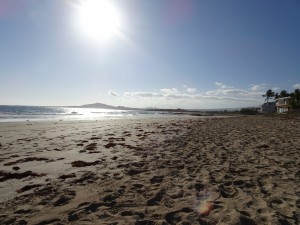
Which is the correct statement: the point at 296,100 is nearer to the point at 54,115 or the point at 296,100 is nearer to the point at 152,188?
the point at 54,115

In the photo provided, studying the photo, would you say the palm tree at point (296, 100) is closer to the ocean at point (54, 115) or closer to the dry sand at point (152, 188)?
the ocean at point (54, 115)

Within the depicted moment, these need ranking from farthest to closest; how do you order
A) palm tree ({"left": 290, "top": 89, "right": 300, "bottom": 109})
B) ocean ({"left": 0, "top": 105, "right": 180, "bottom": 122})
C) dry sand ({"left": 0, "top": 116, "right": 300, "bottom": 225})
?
palm tree ({"left": 290, "top": 89, "right": 300, "bottom": 109}) < ocean ({"left": 0, "top": 105, "right": 180, "bottom": 122}) < dry sand ({"left": 0, "top": 116, "right": 300, "bottom": 225})

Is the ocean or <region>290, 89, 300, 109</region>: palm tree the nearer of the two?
→ the ocean

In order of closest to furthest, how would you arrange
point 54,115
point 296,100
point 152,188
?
1. point 152,188
2. point 54,115
3. point 296,100

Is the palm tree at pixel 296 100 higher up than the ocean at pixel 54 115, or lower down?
higher up

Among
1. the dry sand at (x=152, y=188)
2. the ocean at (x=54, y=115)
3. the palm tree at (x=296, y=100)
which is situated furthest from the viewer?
the palm tree at (x=296, y=100)

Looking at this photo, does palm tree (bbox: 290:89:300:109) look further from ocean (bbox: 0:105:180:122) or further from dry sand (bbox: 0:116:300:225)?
dry sand (bbox: 0:116:300:225)

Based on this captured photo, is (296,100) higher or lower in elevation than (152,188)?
higher

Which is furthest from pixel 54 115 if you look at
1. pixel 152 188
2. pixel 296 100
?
pixel 296 100

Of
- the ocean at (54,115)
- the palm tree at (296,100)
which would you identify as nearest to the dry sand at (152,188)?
the ocean at (54,115)

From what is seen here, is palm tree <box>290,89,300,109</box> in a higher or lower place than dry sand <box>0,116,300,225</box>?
higher

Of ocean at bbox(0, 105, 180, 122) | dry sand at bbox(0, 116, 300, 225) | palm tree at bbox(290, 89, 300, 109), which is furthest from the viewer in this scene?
palm tree at bbox(290, 89, 300, 109)

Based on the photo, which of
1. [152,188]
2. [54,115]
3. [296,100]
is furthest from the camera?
[296,100]

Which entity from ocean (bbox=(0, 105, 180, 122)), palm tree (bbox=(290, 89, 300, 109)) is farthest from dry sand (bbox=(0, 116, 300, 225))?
palm tree (bbox=(290, 89, 300, 109))
